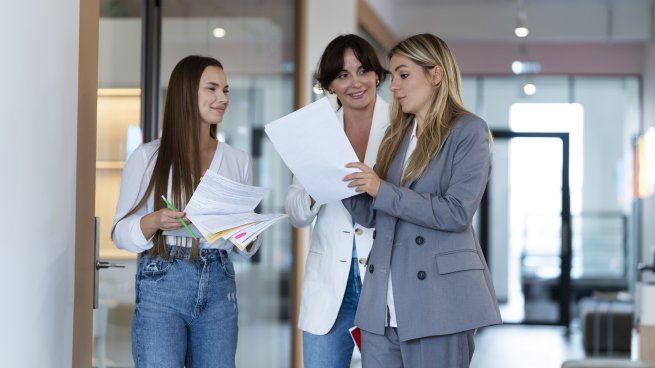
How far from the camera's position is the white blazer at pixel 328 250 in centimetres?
290

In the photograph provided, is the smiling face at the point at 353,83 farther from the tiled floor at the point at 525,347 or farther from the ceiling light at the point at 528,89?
the ceiling light at the point at 528,89

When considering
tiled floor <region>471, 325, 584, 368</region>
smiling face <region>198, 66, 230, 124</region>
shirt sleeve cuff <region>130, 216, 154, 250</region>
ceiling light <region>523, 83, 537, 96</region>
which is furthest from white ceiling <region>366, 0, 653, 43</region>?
shirt sleeve cuff <region>130, 216, 154, 250</region>

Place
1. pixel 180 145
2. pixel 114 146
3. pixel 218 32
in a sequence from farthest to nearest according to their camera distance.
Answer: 1. pixel 218 32
2. pixel 114 146
3. pixel 180 145

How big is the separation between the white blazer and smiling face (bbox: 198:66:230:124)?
0.39 m

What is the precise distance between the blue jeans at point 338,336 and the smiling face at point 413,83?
594 millimetres

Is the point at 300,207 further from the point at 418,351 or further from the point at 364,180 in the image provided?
the point at 418,351

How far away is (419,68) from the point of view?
2543 millimetres

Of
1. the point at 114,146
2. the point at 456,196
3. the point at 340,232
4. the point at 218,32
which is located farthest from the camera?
the point at 218,32

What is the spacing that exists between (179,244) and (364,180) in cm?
60

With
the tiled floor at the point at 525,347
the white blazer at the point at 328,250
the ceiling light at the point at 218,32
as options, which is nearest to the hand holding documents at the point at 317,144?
the white blazer at the point at 328,250

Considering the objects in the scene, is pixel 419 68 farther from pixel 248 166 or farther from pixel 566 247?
pixel 566 247

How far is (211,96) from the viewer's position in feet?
9.24

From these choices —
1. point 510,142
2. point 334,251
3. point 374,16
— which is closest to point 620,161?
point 510,142

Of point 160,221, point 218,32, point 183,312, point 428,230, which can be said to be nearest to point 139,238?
point 160,221
